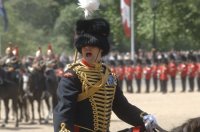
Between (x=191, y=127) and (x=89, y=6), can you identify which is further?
(x=89, y=6)

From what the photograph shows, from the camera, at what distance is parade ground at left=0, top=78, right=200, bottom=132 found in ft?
59.1

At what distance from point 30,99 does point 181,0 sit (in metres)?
17.5

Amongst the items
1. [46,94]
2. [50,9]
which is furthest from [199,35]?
[50,9]

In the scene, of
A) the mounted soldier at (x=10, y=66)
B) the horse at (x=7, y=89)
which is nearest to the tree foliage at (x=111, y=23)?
the mounted soldier at (x=10, y=66)

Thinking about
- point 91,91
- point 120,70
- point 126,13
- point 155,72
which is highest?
point 126,13

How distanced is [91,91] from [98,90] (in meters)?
0.08

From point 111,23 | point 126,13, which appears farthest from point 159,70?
point 111,23

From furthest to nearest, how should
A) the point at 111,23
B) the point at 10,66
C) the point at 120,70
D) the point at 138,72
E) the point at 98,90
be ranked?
the point at 111,23
the point at 120,70
the point at 138,72
the point at 10,66
the point at 98,90

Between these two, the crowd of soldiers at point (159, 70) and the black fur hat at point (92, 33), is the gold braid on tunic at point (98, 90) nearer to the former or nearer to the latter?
the black fur hat at point (92, 33)

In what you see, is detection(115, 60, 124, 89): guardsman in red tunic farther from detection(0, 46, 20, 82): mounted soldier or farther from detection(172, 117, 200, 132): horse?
detection(172, 117, 200, 132): horse

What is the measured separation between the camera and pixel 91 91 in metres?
5.81

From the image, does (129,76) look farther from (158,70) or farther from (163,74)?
(163,74)

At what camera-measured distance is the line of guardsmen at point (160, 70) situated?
3256cm

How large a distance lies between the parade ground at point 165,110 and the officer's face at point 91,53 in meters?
7.82
